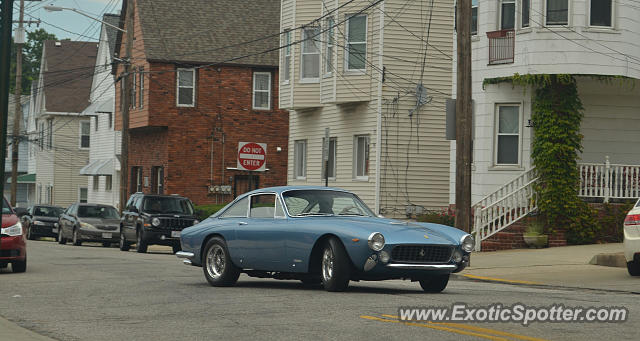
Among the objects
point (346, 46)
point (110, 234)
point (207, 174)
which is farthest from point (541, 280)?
point (207, 174)

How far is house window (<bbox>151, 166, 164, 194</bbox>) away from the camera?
4516cm

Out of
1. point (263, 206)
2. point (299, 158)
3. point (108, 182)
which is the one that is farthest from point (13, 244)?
point (108, 182)

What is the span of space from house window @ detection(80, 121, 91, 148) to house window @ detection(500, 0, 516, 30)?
44640mm

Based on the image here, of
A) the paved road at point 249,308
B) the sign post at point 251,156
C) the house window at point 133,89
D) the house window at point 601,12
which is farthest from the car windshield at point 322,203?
the house window at point 133,89

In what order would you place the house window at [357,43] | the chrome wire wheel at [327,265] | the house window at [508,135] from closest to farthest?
1. the chrome wire wheel at [327,265]
2. the house window at [508,135]
3. the house window at [357,43]

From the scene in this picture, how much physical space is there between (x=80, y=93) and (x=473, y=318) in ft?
198

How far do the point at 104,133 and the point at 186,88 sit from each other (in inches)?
552

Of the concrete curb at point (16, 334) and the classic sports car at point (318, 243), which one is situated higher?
the classic sports car at point (318, 243)

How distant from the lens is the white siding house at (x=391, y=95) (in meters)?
32.0

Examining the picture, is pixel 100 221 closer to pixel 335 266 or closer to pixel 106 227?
pixel 106 227

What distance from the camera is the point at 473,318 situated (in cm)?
1044

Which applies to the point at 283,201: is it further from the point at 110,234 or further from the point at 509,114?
the point at 110,234

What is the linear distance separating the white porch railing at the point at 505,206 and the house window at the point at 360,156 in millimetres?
7132

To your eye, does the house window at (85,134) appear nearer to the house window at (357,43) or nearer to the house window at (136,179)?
the house window at (136,179)
